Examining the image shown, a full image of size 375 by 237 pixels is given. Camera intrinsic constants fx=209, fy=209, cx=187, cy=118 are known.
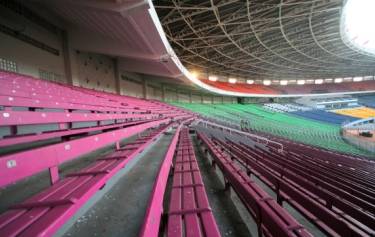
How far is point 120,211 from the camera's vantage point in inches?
68.5

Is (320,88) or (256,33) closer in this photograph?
(256,33)

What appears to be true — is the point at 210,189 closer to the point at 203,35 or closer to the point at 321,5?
the point at 203,35

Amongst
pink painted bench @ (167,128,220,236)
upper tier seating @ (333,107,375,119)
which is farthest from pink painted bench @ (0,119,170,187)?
upper tier seating @ (333,107,375,119)

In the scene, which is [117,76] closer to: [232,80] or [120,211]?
[120,211]

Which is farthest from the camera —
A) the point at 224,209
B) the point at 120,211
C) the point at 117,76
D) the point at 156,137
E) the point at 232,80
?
the point at 232,80

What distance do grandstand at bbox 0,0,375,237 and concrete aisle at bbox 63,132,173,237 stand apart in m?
0.01

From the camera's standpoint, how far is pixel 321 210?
74.2 inches

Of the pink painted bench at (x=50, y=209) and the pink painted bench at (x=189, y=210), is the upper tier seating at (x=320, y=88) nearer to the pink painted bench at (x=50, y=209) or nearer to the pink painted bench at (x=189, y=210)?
the pink painted bench at (x=189, y=210)

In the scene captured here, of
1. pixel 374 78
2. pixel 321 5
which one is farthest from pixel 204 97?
pixel 374 78

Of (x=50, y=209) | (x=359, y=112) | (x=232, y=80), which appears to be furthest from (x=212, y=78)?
(x=50, y=209)

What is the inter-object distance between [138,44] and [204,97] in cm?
2087

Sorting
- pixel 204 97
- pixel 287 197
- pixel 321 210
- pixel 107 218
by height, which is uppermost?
pixel 204 97

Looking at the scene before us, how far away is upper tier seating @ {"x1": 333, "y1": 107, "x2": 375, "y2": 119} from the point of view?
95.9 ft

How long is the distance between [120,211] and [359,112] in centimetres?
3873
